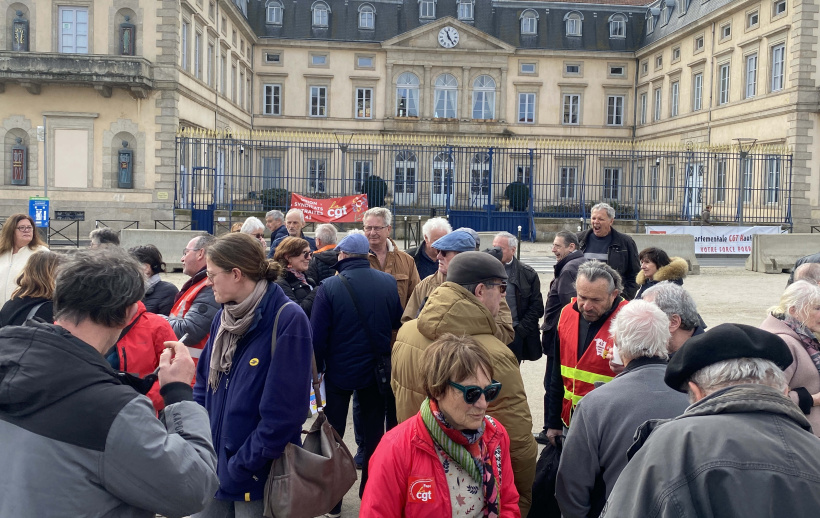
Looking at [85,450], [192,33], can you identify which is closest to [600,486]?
[85,450]

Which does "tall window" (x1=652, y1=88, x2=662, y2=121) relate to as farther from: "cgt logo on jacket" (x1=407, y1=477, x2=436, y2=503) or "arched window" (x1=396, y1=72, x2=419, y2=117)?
"cgt logo on jacket" (x1=407, y1=477, x2=436, y2=503)

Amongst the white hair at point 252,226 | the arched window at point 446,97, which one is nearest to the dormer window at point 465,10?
the arched window at point 446,97

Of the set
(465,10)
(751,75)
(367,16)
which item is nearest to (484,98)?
(465,10)

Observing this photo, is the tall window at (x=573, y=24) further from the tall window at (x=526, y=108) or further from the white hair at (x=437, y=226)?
the white hair at (x=437, y=226)

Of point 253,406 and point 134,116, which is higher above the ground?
point 134,116

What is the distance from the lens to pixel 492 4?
41500mm

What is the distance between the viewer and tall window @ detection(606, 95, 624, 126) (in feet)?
135

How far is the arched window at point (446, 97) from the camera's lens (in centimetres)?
3994

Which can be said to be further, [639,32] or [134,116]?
[639,32]

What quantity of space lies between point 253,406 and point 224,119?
31379 millimetres

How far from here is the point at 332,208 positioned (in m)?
19.4

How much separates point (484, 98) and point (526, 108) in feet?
8.16

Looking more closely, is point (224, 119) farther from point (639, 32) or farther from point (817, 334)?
point (817, 334)

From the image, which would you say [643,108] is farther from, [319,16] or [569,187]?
[319,16]
